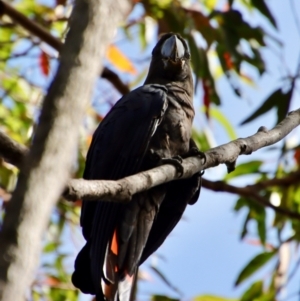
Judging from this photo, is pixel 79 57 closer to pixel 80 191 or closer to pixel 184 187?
pixel 80 191

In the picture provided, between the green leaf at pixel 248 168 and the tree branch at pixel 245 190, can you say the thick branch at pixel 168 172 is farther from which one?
the green leaf at pixel 248 168

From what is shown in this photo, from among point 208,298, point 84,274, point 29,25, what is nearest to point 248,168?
point 208,298

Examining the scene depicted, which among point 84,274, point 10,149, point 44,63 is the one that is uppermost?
point 44,63

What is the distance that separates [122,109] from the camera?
2.71m

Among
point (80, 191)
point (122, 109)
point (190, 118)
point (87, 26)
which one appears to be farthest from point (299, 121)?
point (87, 26)

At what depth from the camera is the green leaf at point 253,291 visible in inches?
152

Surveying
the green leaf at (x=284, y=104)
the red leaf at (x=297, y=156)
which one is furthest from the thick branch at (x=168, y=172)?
the red leaf at (x=297, y=156)

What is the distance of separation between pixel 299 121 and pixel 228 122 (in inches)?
78.7

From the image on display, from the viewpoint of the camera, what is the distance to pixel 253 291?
393 centimetres

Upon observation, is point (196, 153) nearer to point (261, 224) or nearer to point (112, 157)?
point (112, 157)

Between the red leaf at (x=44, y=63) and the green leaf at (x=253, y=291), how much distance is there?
75.7 inches

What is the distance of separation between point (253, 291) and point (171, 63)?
1690 millimetres

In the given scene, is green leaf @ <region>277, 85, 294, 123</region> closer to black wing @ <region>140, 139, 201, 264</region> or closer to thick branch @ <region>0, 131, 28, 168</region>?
black wing @ <region>140, 139, 201, 264</region>

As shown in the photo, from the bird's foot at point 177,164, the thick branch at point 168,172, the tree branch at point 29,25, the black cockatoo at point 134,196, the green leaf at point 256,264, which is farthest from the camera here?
the green leaf at point 256,264
